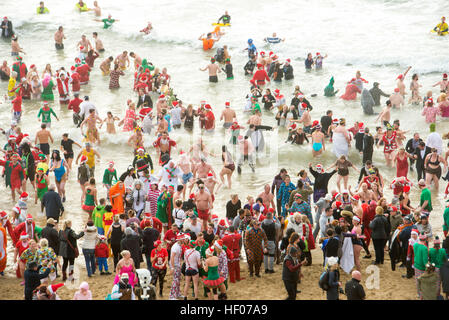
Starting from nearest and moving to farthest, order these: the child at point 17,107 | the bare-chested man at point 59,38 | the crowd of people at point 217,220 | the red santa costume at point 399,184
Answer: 1. the crowd of people at point 217,220
2. the red santa costume at point 399,184
3. the child at point 17,107
4. the bare-chested man at point 59,38

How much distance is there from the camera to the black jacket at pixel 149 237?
12.3 meters

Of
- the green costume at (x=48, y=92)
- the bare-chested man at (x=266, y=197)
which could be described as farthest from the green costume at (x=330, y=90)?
the bare-chested man at (x=266, y=197)

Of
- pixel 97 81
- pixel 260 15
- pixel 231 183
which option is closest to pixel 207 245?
pixel 231 183

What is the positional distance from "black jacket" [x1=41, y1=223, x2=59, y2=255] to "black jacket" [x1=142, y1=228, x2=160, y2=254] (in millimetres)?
1668

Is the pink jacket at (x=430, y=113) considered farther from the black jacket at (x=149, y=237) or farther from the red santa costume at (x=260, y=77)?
the black jacket at (x=149, y=237)

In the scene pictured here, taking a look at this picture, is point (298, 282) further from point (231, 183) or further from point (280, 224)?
point (231, 183)

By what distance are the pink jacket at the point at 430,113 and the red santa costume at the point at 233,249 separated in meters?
10.1

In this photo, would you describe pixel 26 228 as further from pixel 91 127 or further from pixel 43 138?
pixel 91 127

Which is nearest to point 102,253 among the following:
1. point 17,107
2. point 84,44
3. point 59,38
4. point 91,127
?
point 91,127

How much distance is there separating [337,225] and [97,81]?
54.7 feet

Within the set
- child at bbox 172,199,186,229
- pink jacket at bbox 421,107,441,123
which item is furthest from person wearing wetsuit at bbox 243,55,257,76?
child at bbox 172,199,186,229

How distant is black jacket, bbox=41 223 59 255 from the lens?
12602 millimetres

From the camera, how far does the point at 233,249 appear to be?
12258 mm

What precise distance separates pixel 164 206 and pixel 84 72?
13.1m
